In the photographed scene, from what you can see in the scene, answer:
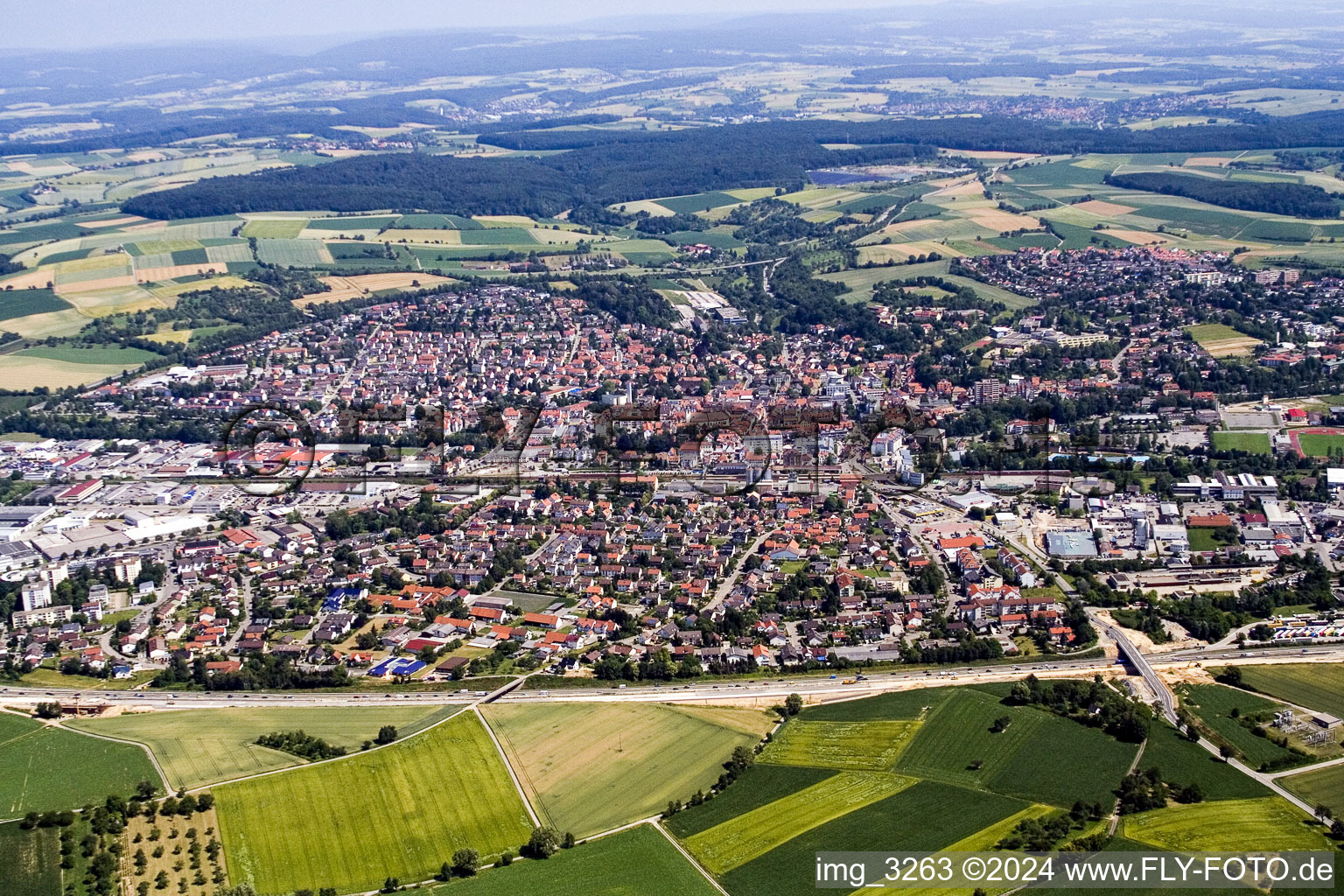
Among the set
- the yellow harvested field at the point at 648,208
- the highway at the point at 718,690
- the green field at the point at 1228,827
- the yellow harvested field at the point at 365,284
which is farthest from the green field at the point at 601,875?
the yellow harvested field at the point at 648,208

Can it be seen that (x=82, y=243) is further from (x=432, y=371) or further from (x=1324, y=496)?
(x=1324, y=496)

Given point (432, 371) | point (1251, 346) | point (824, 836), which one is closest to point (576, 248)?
point (432, 371)

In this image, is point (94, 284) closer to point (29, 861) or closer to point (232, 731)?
point (232, 731)

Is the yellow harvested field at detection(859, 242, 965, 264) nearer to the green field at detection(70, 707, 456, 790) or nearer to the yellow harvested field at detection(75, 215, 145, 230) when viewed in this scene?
the green field at detection(70, 707, 456, 790)

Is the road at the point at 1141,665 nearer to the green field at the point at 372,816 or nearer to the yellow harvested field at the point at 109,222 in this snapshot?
the green field at the point at 372,816

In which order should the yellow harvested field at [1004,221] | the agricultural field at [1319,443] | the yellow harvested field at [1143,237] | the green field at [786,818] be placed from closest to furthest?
the green field at [786,818]
the agricultural field at [1319,443]
the yellow harvested field at [1143,237]
the yellow harvested field at [1004,221]
